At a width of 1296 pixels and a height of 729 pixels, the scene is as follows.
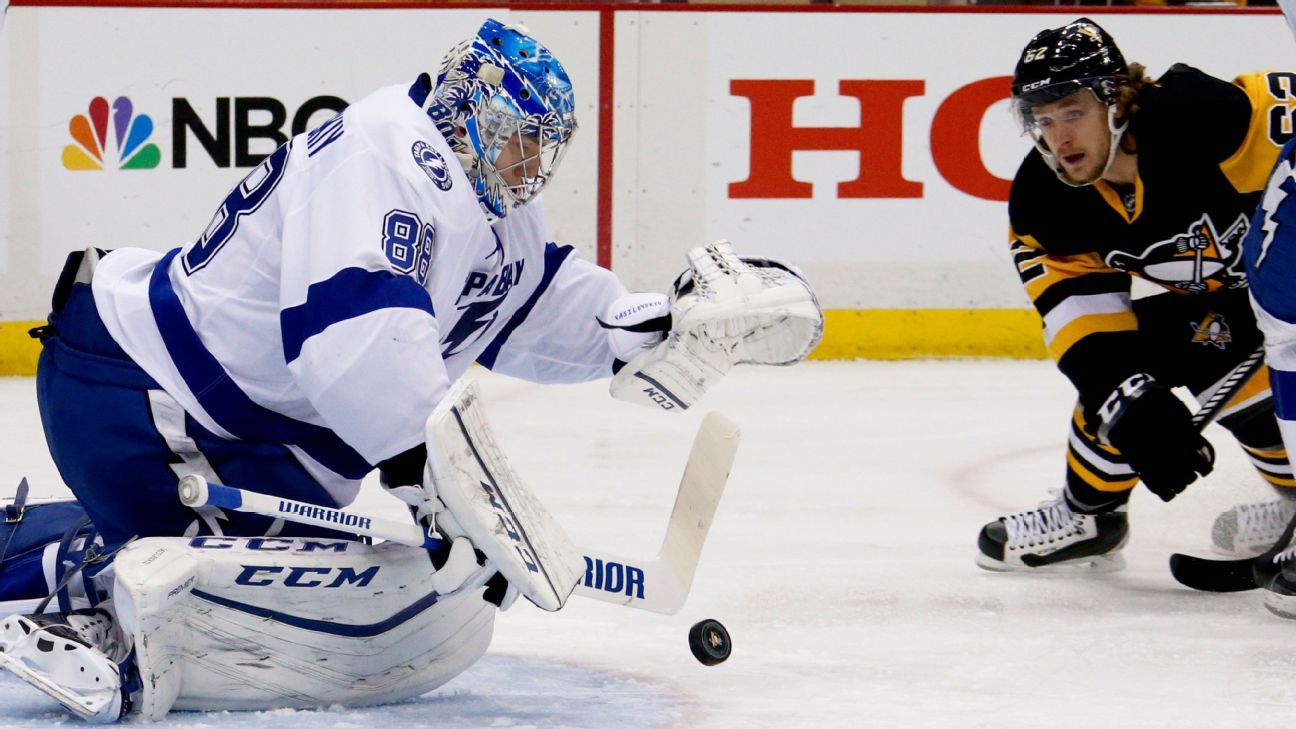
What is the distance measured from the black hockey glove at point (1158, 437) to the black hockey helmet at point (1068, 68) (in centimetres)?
46

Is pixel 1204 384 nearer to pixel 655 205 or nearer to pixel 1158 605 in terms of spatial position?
pixel 1158 605

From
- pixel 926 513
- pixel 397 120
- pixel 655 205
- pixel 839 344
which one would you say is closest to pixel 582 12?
pixel 655 205

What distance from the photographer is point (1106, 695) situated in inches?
88.7

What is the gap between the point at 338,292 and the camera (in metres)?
1.94

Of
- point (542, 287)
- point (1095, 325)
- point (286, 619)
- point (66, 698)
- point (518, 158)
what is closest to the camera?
point (66, 698)

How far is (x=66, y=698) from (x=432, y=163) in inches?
28.0

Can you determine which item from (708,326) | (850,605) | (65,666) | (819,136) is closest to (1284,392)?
(850,605)

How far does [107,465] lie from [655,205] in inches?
120

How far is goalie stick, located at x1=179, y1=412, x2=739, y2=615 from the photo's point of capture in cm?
201

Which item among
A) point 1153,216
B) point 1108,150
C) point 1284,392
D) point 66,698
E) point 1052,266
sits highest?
point 1108,150

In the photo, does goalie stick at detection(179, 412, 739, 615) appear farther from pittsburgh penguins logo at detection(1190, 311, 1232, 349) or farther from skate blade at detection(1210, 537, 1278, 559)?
skate blade at detection(1210, 537, 1278, 559)

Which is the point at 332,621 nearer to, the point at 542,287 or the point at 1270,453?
the point at 542,287

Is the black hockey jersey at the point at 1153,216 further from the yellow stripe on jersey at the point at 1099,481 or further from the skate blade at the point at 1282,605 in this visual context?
the skate blade at the point at 1282,605

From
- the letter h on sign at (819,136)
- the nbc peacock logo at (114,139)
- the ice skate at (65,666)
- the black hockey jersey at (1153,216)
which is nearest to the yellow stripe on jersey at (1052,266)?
the black hockey jersey at (1153,216)
